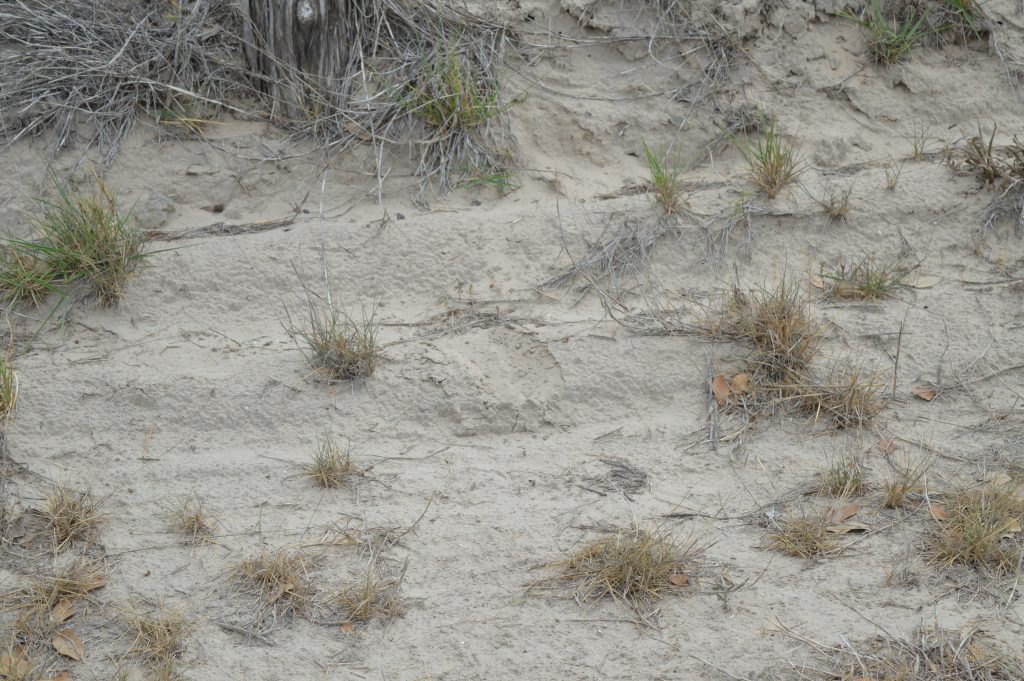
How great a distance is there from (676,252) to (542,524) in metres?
1.33

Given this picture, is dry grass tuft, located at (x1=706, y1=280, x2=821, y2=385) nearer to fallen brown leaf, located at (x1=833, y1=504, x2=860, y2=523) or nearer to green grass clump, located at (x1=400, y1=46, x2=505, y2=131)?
fallen brown leaf, located at (x1=833, y1=504, x2=860, y2=523)

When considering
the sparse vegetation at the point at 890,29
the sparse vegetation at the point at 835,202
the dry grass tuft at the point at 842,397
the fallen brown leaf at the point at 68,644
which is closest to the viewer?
the fallen brown leaf at the point at 68,644

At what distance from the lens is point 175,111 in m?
4.15

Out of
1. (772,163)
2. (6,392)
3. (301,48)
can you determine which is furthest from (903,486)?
(6,392)

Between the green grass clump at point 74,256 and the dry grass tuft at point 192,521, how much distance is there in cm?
105

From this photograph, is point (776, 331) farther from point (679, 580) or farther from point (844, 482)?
point (679, 580)

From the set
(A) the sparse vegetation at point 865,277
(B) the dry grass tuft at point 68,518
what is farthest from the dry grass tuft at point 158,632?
(A) the sparse vegetation at point 865,277

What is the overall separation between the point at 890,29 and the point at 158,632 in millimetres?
3798

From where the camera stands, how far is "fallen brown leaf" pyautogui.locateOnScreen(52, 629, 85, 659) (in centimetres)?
270

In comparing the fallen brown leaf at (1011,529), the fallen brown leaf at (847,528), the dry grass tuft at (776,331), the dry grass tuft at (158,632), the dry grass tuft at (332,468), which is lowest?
the dry grass tuft at (158,632)

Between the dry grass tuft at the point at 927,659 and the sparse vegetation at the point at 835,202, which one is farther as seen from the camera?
the sparse vegetation at the point at 835,202

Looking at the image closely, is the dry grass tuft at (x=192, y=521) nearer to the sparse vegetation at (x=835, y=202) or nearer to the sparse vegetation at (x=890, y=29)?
the sparse vegetation at (x=835, y=202)

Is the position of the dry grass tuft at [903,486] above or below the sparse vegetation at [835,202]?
below

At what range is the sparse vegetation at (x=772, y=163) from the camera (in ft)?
12.7
